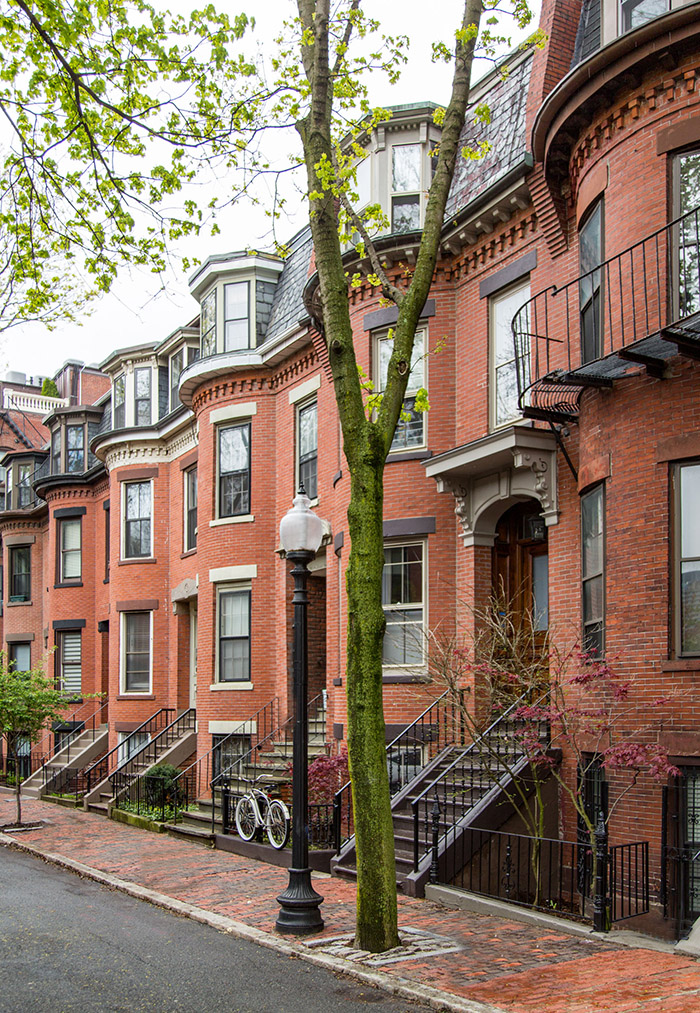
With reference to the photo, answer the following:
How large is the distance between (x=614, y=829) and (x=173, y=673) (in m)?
17.1

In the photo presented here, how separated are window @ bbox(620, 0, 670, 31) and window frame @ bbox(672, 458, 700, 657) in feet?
17.3

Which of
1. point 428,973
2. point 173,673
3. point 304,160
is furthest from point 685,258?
point 173,673

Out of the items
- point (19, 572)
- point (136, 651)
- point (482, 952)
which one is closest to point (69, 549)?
point (19, 572)

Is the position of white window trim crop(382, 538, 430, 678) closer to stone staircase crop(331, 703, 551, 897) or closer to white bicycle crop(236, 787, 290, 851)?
stone staircase crop(331, 703, 551, 897)

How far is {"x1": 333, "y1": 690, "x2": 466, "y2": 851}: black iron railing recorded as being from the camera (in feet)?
50.0

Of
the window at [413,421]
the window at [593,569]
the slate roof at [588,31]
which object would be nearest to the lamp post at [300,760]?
the window at [593,569]

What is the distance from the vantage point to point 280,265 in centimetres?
2403

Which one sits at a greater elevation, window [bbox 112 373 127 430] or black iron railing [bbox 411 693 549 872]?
window [bbox 112 373 127 430]

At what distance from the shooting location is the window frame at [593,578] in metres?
12.5

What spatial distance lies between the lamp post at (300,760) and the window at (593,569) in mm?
3527

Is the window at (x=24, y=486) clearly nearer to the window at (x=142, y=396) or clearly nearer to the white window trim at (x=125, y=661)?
the window at (x=142, y=396)

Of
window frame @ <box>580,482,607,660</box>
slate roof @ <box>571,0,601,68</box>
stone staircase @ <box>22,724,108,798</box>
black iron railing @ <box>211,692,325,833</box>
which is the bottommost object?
stone staircase @ <box>22,724,108,798</box>

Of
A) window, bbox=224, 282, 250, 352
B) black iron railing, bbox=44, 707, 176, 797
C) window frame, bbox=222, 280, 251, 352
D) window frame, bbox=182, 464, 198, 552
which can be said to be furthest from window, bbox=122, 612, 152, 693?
window, bbox=224, 282, 250, 352

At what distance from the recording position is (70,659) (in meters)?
32.8
